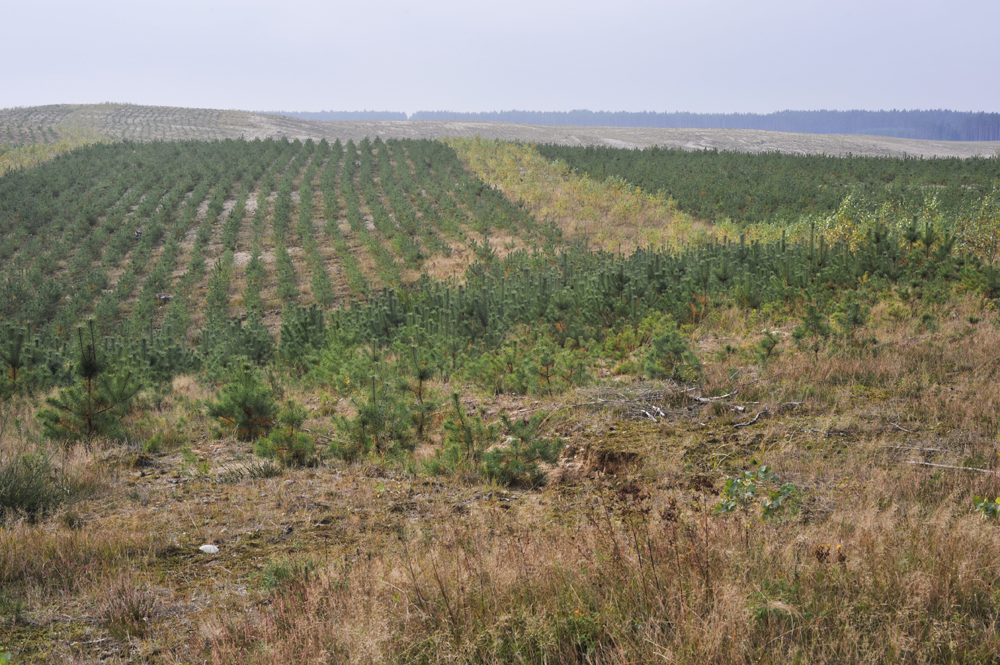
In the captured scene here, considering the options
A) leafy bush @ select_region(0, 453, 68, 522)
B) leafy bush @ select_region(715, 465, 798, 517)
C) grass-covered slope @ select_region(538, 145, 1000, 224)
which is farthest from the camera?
grass-covered slope @ select_region(538, 145, 1000, 224)

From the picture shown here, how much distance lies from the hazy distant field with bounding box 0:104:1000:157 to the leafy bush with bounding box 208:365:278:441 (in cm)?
4553

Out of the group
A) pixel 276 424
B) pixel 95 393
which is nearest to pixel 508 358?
pixel 276 424

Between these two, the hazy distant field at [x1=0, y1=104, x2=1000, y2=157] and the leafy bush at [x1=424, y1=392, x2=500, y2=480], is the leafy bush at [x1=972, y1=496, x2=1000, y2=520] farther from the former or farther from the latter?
the hazy distant field at [x1=0, y1=104, x2=1000, y2=157]

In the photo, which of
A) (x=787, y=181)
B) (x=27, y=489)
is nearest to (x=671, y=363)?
(x=27, y=489)

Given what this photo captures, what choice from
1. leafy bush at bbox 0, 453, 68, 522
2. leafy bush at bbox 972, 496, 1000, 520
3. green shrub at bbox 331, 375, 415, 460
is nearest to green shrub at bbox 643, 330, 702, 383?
green shrub at bbox 331, 375, 415, 460

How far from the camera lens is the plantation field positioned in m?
2.70

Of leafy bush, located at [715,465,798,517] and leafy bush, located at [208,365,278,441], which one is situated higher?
leafy bush, located at [715,465,798,517]

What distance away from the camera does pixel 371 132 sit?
54844 millimetres

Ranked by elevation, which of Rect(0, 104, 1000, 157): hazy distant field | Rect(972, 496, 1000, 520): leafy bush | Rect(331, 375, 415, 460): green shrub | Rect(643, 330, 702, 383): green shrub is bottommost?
Rect(331, 375, 415, 460): green shrub

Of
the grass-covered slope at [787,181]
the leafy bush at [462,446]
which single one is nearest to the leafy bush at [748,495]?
the leafy bush at [462,446]

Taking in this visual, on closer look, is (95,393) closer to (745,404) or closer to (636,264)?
(745,404)

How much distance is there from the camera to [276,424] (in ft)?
22.5

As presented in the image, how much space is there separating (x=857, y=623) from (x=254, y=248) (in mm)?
22767

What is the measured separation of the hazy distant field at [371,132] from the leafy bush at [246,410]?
45527 millimetres
